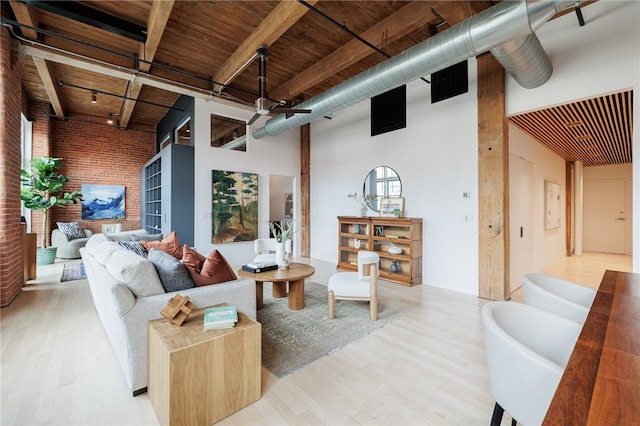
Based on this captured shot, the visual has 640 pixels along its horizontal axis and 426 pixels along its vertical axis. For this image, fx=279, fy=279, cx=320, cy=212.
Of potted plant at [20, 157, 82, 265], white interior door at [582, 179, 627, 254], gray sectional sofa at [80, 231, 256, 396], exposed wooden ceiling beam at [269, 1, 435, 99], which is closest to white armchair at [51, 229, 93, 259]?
potted plant at [20, 157, 82, 265]

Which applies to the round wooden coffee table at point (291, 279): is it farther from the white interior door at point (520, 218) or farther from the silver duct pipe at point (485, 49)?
the white interior door at point (520, 218)

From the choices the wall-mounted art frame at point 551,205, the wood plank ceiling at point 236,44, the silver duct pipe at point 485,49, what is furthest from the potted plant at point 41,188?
the wall-mounted art frame at point 551,205

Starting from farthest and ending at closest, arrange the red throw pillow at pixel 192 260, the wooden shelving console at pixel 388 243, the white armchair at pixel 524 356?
the wooden shelving console at pixel 388 243 < the red throw pillow at pixel 192 260 < the white armchair at pixel 524 356

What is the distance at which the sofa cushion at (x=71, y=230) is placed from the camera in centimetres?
693

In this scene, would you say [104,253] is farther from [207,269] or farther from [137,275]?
[207,269]

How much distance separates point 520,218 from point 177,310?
505 cm

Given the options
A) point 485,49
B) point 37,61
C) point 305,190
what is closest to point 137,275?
point 485,49

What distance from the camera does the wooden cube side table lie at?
1561 mm

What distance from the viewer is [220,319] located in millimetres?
1838

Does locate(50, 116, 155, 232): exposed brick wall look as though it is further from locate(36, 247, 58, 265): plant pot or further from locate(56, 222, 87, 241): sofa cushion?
locate(36, 247, 58, 265): plant pot

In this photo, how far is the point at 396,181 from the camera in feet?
17.6

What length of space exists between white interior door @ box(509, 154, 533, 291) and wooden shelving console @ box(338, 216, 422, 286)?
1.36m

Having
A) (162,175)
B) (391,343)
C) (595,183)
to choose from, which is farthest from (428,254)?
(595,183)

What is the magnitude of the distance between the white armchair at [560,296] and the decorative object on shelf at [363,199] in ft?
12.5
